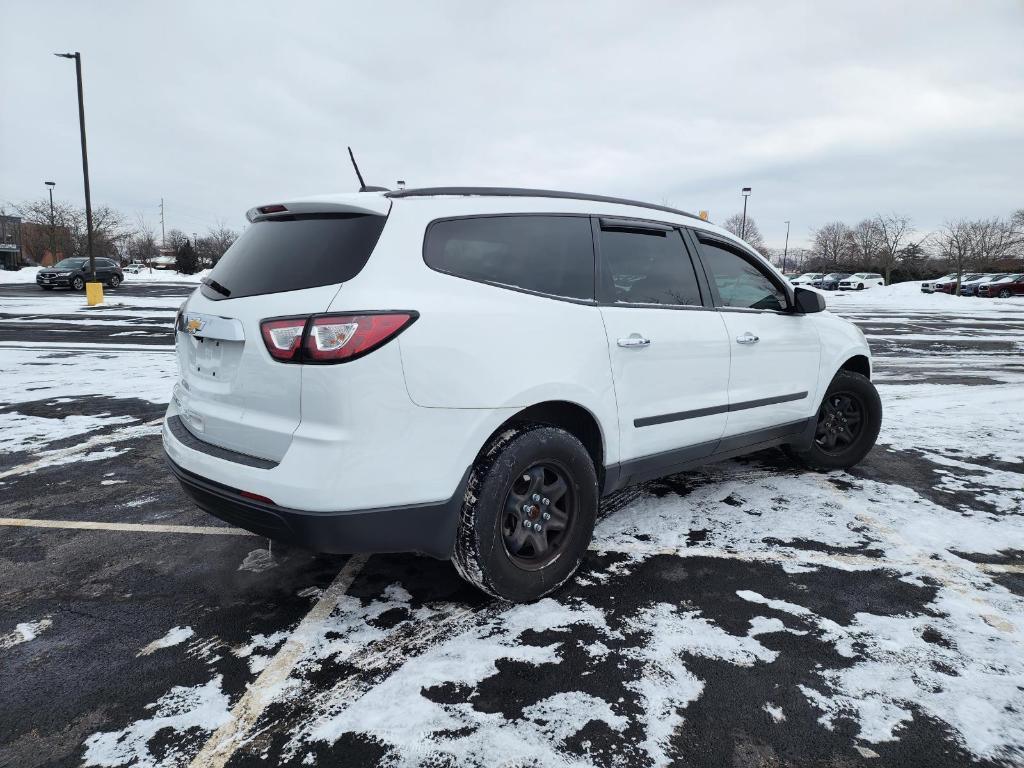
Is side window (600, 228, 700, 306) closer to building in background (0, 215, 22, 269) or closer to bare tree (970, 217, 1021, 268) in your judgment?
bare tree (970, 217, 1021, 268)

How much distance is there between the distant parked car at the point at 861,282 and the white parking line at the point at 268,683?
177ft

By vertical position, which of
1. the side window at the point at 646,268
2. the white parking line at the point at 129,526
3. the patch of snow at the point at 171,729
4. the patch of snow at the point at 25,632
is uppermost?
the side window at the point at 646,268

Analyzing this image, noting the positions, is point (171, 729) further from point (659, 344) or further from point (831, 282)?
point (831, 282)

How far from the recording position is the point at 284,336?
2.36 metres

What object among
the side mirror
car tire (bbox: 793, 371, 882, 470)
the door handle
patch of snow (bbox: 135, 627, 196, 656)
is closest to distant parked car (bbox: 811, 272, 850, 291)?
car tire (bbox: 793, 371, 882, 470)

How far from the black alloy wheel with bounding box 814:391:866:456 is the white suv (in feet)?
5.32

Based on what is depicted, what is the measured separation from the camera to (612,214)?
3.35m

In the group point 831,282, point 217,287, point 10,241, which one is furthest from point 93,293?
point 10,241

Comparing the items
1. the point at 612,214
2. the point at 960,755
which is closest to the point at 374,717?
the point at 960,755

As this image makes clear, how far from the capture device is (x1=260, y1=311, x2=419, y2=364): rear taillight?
7.50 feet

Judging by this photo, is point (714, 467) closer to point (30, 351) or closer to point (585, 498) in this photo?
point (585, 498)

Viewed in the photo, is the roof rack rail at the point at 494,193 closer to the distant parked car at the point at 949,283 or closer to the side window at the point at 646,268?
the side window at the point at 646,268

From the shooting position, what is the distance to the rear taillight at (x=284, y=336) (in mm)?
2336

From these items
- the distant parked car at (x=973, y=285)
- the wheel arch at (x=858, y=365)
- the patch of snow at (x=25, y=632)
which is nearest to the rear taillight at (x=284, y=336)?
the patch of snow at (x=25, y=632)
